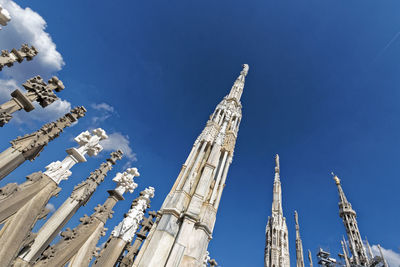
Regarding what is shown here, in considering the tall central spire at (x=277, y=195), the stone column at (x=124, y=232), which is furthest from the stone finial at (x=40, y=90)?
the tall central spire at (x=277, y=195)

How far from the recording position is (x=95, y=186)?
7.00m

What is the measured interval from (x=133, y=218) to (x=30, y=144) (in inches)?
152

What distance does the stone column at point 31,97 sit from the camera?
6137 mm

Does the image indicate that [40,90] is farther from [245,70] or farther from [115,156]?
[245,70]

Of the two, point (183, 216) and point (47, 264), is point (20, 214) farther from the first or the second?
point (183, 216)

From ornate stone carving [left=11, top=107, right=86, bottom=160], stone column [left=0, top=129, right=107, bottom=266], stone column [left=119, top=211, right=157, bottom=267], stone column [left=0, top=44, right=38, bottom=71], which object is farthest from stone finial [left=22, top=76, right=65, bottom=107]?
stone column [left=119, top=211, right=157, bottom=267]

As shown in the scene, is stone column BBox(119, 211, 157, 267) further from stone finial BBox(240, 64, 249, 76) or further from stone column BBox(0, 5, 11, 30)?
stone finial BBox(240, 64, 249, 76)

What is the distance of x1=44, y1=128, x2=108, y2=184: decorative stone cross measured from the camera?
6.23m

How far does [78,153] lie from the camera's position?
22.1ft

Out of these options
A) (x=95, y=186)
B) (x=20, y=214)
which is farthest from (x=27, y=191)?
(x=95, y=186)

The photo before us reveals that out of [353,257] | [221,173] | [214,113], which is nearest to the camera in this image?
[221,173]

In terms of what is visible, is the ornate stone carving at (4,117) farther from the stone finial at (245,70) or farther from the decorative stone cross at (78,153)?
the stone finial at (245,70)

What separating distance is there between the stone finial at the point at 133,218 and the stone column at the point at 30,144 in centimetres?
345

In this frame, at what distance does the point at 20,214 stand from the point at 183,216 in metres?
4.57
